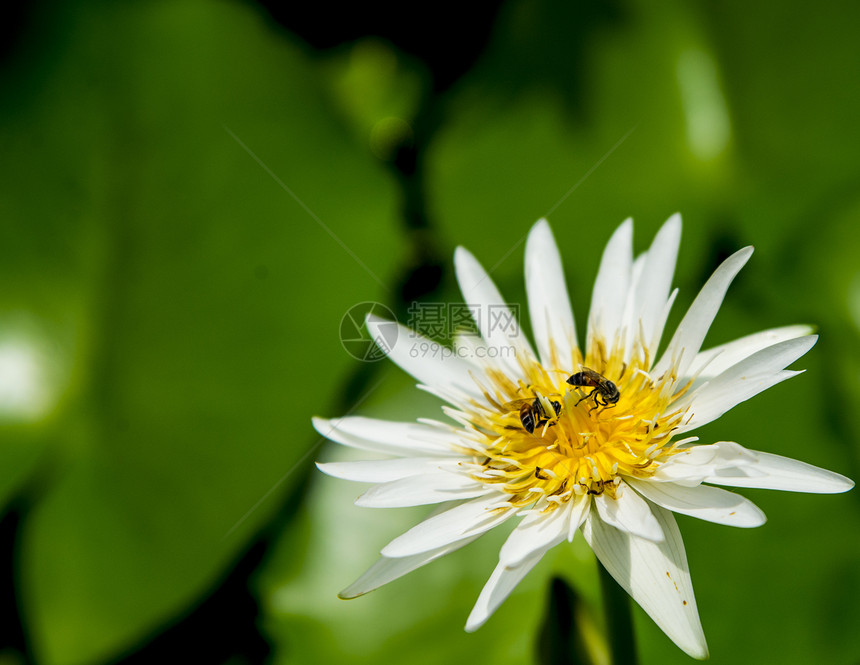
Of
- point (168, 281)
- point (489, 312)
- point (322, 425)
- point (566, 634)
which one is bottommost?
point (566, 634)

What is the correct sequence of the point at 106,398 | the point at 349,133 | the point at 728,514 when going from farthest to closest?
the point at 349,133 → the point at 106,398 → the point at 728,514

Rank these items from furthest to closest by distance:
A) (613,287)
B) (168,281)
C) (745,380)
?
(168,281), (613,287), (745,380)

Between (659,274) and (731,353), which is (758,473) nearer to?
(731,353)

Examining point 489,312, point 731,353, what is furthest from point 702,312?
point 489,312

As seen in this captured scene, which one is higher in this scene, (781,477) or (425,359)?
(425,359)

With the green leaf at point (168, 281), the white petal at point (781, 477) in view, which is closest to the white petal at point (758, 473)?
the white petal at point (781, 477)

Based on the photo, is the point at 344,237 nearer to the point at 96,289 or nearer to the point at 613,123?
the point at 96,289

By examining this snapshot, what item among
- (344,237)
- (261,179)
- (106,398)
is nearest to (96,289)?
(106,398)
